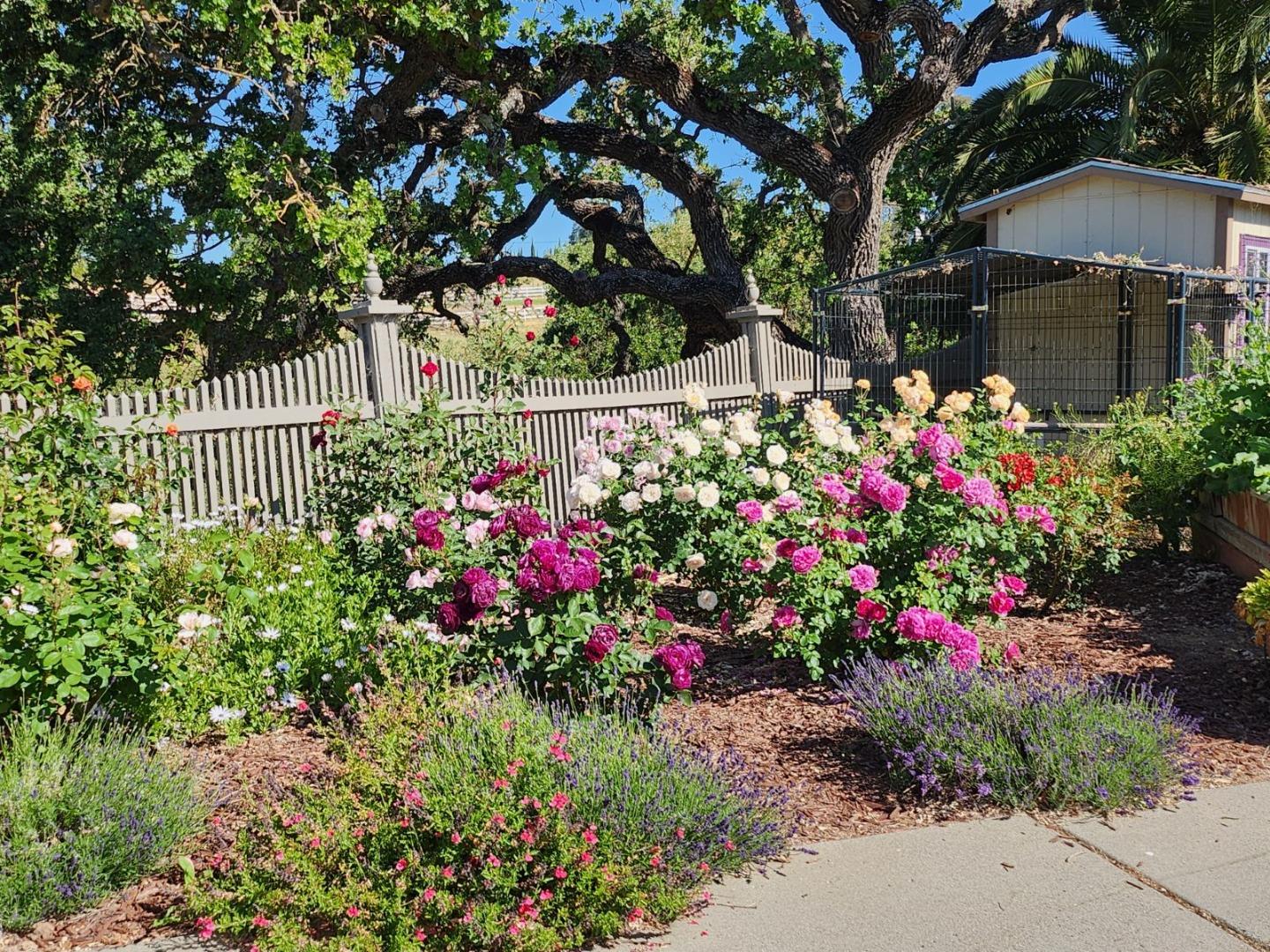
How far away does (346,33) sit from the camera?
457 inches

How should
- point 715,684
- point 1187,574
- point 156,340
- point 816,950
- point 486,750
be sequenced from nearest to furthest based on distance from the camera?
1. point 816,950
2. point 486,750
3. point 715,684
4. point 1187,574
5. point 156,340

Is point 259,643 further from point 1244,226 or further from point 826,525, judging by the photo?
point 1244,226

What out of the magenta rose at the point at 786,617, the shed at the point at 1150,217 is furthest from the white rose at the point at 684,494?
the shed at the point at 1150,217


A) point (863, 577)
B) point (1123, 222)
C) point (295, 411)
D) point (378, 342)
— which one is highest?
point (1123, 222)

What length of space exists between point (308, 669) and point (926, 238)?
1955 centimetres

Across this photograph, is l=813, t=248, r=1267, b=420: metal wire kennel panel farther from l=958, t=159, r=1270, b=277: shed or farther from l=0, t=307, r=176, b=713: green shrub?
l=0, t=307, r=176, b=713: green shrub

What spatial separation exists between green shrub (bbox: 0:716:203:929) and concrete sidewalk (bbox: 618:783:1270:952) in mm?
1497

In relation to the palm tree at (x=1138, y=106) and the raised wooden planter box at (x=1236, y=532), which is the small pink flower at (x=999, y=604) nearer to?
the raised wooden planter box at (x=1236, y=532)

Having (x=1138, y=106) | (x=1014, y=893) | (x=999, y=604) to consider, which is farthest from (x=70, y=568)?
(x=1138, y=106)

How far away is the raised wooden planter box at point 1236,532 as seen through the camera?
5.88 meters

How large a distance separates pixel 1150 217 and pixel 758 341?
4883 mm

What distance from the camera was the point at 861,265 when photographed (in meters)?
14.8

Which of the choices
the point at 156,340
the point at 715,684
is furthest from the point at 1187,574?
the point at 156,340

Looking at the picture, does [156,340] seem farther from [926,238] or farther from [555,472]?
[926,238]
